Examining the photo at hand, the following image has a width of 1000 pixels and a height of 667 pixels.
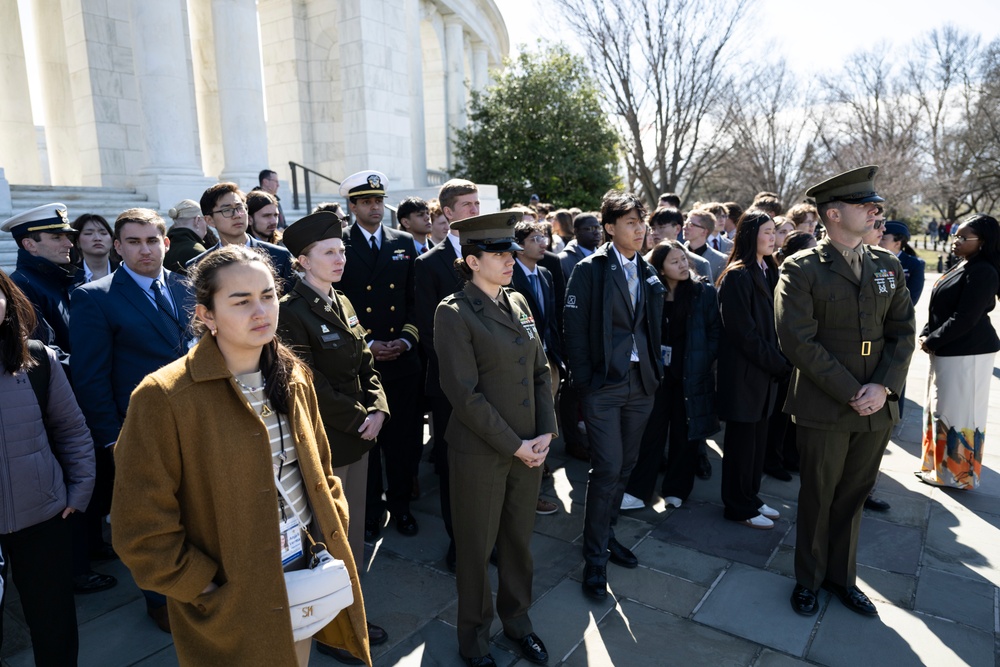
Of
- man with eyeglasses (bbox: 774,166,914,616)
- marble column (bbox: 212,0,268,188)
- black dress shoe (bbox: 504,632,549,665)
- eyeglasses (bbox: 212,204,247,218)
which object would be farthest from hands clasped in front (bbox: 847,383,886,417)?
marble column (bbox: 212,0,268,188)

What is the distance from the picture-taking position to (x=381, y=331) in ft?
15.2

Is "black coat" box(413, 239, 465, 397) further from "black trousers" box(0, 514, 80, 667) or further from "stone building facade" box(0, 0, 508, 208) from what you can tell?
"stone building facade" box(0, 0, 508, 208)

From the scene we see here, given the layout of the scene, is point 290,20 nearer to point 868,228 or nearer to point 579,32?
point 579,32

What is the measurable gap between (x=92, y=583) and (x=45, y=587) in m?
1.38

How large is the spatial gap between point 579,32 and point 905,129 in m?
24.9

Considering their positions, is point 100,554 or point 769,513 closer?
point 100,554

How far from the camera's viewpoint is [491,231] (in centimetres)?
308

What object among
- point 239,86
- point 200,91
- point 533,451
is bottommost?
point 533,451

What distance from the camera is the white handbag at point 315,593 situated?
204 cm

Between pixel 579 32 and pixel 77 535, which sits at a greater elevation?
pixel 579 32

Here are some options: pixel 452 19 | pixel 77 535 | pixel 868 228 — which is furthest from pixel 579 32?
pixel 77 535

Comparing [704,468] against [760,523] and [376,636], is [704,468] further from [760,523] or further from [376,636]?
[376,636]


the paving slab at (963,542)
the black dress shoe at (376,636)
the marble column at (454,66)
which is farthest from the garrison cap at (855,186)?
the marble column at (454,66)

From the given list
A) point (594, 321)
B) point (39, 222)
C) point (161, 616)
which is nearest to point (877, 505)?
point (594, 321)
